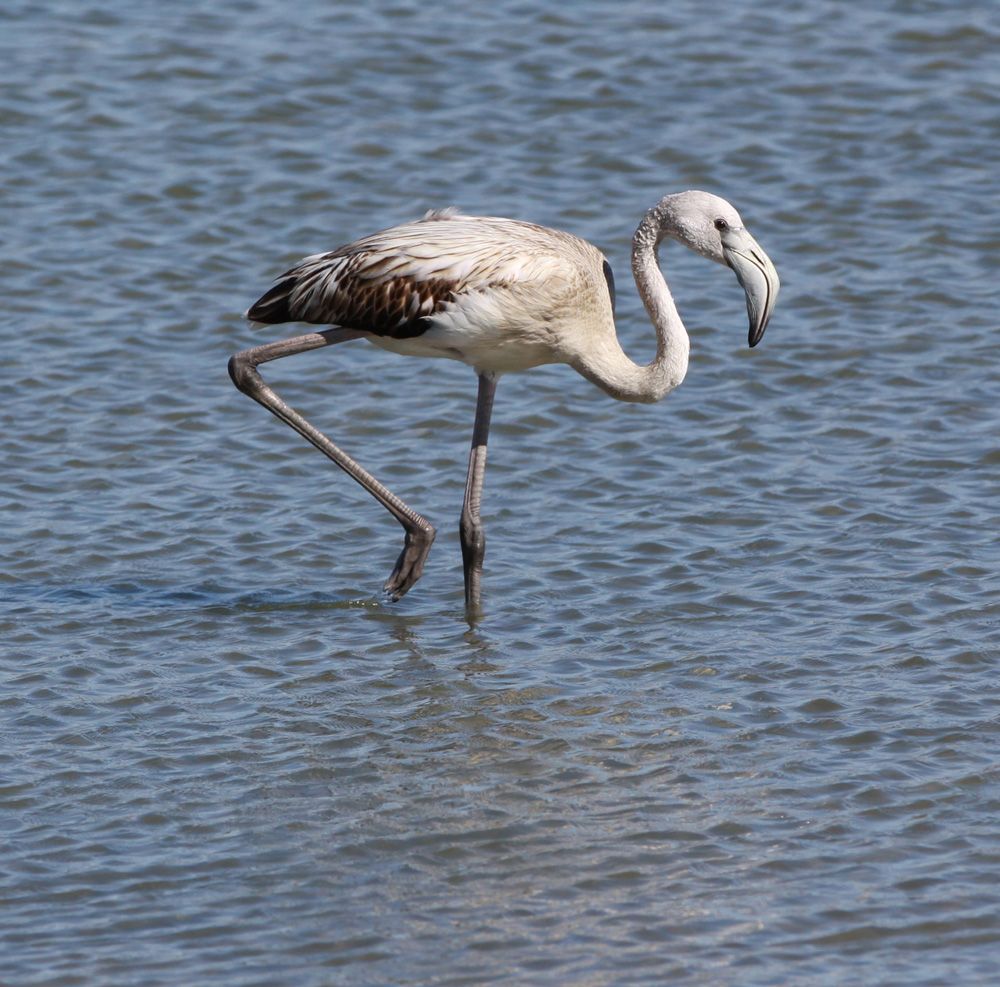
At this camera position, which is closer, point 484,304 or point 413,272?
point 484,304

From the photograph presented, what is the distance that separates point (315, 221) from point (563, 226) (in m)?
1.64

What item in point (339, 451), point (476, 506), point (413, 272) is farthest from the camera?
point (339, 451)

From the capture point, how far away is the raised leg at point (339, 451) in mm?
8383

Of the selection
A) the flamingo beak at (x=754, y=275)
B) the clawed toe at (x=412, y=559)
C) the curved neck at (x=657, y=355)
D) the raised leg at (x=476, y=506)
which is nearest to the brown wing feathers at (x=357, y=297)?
the raised leg at (x=476, y=506)

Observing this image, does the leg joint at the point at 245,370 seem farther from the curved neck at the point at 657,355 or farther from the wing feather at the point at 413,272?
the curved neck at the point at 657,355

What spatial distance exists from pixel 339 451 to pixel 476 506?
2.23 ft

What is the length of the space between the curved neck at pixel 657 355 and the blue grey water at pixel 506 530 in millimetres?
884

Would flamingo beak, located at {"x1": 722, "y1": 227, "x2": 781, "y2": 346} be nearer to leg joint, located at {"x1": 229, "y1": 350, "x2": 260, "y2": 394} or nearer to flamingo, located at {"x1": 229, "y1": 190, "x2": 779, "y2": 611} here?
flamingo, located at {"x1": 229, "y1": 190, "x2": 779, "y2": 611}

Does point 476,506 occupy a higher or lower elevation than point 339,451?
lower

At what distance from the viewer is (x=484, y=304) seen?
801cm

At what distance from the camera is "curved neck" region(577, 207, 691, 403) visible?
828cm

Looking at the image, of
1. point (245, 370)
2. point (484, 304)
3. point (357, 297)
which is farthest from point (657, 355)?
point (245, 370)

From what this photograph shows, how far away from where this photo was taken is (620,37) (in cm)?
1549

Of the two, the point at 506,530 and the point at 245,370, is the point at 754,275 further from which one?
the point at 245,370
